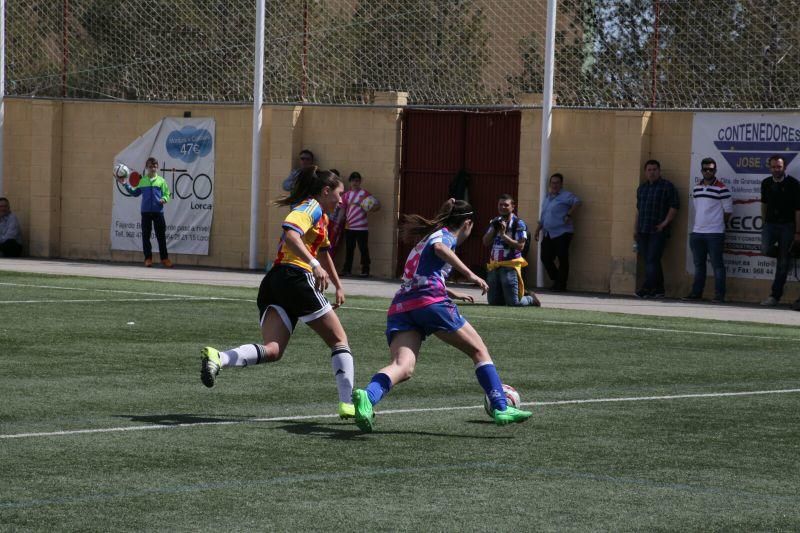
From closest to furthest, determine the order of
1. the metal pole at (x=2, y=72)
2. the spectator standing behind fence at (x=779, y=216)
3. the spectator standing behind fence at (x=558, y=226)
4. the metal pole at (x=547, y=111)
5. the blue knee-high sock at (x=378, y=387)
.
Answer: the blue knee-high sock at (x=378, y=387) < the spectator standing behind fence at (x=779, y=216) < the spectator standing behind fence at (x=558, y=226) < the metal pole at (x=547, y=111) < the metal pole at (x=2, y=72)

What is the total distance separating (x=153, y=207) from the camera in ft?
87.4

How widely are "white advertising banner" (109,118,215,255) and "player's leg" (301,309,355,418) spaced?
58.1ft

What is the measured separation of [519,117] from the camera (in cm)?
2461

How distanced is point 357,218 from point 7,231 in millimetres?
7268

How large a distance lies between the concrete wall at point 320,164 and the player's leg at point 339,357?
13.7m

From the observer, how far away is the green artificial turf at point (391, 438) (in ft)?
23.1

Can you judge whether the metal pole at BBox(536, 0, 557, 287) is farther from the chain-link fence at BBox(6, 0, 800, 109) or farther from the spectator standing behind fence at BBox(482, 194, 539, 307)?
the spectator standing behind fence at BBox(482, 194, 539, 307)

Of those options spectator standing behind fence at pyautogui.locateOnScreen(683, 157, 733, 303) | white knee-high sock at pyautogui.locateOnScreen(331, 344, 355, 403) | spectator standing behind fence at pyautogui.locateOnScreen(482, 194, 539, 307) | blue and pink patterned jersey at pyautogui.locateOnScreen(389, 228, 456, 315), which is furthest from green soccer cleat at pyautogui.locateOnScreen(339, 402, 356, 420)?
spectator standing behind fence at pyautogui.locateOnScreen(683, 157, 733, 303)

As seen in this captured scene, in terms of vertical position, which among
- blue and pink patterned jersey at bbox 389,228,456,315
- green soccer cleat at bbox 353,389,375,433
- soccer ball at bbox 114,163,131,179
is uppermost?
soccer ball at bbox 114,163,131,179

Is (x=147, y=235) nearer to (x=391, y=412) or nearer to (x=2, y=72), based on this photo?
(x=2, y=72)

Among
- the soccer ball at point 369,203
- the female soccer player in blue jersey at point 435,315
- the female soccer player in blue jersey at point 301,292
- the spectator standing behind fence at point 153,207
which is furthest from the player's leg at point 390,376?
the spectator standing behind fence at point 153,207

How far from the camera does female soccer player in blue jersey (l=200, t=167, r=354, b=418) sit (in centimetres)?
977

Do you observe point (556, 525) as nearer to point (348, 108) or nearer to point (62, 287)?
point (62, 287)

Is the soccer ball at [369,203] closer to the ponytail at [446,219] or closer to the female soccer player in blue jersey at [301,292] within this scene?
the female soccer player in blue jersey at [301,292]
